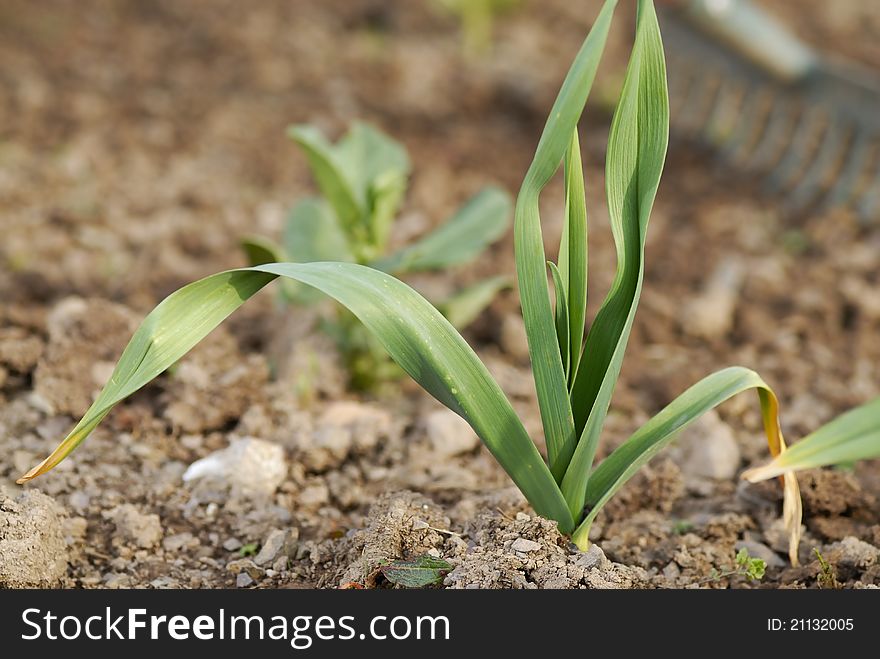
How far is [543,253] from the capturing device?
132cm

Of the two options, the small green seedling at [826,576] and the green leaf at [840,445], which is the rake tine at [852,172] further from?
the green leaf at [840,445]

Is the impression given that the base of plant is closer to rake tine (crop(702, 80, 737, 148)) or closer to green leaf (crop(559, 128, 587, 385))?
green leaf (crop(559, 128, 587, 385))

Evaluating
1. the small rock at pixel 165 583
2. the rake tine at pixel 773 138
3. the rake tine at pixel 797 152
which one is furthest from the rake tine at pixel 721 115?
the small rock at pixel 165 583

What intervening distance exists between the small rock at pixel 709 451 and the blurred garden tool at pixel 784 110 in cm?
139

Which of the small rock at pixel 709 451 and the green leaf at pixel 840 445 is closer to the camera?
the green leaf at pixel 840 445

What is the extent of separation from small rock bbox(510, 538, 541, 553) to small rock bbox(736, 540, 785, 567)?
15.0 inches

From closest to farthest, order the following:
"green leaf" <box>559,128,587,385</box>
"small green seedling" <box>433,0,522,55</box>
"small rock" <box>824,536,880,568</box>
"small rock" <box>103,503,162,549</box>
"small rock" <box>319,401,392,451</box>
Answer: "green leaf" <box>559,128,587,385</box>
"small rock" <box>824,536,880,568</box>
"small rock" <box>103,503,162,549</box>
"small rock" <box>319,401,392,451</box>
"small green seedling" <box>433,0,522,55</box>

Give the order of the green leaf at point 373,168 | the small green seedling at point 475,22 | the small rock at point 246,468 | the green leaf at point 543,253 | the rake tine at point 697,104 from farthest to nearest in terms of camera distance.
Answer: the small green seedling at point 475,22 → the rake tine at point 697,104 → the green leaf at point 373,168 → the small rock at point 246,468 → the green leaf at point 543,253

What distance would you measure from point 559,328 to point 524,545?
0.31 metres

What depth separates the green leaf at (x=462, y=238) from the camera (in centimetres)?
188

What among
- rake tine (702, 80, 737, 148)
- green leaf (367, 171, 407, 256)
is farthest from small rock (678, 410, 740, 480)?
rake tine (702, 80, 737, 148)

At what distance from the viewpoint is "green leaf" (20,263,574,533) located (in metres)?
1.25

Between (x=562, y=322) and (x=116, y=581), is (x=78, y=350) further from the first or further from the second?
(x=562, y=322)
